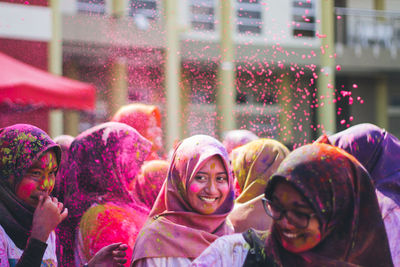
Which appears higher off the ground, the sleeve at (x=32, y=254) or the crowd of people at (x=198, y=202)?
the crowd of people at (x=198, y=202)

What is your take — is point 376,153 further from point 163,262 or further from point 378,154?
Result: point 163,262

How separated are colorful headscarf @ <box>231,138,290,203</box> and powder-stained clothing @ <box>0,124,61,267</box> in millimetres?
964

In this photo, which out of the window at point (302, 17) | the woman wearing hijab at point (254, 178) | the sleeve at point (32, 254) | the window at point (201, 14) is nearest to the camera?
the sleeve at point (32, 254)

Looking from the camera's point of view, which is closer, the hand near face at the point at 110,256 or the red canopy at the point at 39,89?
the hand near face at the point at 110,256

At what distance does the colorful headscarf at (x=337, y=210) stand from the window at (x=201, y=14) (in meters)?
5.71

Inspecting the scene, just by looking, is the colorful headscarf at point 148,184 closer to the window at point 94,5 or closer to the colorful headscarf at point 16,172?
the colorful headscarf at point 16,172

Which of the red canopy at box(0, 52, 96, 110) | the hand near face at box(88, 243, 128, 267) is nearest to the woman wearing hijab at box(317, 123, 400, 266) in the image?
the hand near face at box(88, 243, 128, 267)

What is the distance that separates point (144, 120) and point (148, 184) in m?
0.91

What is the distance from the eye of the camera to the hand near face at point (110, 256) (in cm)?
196

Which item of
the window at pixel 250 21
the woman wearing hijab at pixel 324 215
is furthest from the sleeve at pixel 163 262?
the window at pixel 250 21

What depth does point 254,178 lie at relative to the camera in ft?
8.18

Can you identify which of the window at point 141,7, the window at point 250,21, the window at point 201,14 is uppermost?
the window at point 250,21

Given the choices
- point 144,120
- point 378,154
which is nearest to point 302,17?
point 144,120

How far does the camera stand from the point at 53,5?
7.27 m
